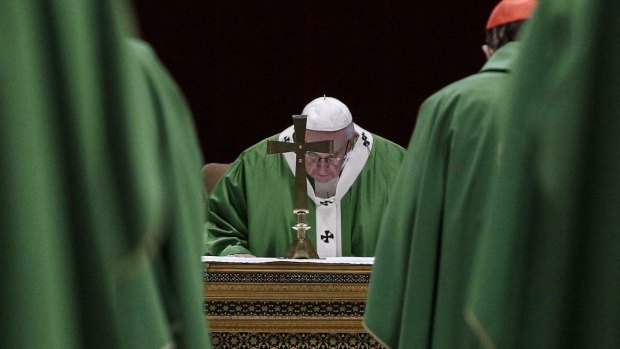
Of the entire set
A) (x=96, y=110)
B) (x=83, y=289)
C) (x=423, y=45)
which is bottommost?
(x=423, y=45)

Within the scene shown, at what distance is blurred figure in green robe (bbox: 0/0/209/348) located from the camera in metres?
1.19

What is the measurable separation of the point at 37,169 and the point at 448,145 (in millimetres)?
1845

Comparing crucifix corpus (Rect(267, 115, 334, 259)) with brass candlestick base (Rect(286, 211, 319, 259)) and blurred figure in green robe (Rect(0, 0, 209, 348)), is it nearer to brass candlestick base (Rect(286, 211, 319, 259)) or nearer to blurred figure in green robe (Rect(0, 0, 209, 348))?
brass candlestick base (Rect(286, 211, 319, 259))

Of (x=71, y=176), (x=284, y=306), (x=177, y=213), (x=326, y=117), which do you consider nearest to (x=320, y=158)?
(x=326, y=117)

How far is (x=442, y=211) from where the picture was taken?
114 inches

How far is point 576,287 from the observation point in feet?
4.89

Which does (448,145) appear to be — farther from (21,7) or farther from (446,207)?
(21,7)

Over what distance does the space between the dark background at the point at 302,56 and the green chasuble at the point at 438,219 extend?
16.7 ft

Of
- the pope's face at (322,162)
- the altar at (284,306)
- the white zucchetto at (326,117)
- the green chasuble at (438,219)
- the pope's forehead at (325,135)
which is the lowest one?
the altar at (284,306)

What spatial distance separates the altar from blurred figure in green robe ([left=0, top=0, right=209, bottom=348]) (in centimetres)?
285

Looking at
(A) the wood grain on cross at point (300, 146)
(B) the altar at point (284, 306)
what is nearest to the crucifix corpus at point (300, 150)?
(A) the wood grain on cross at point (300, 146)

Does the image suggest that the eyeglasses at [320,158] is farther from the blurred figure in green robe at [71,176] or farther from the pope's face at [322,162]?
the blurred figure in green robe at [71,176]

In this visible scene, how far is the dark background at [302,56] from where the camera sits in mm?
8062

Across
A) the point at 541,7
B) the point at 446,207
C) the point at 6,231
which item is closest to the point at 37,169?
the point at 6,231
